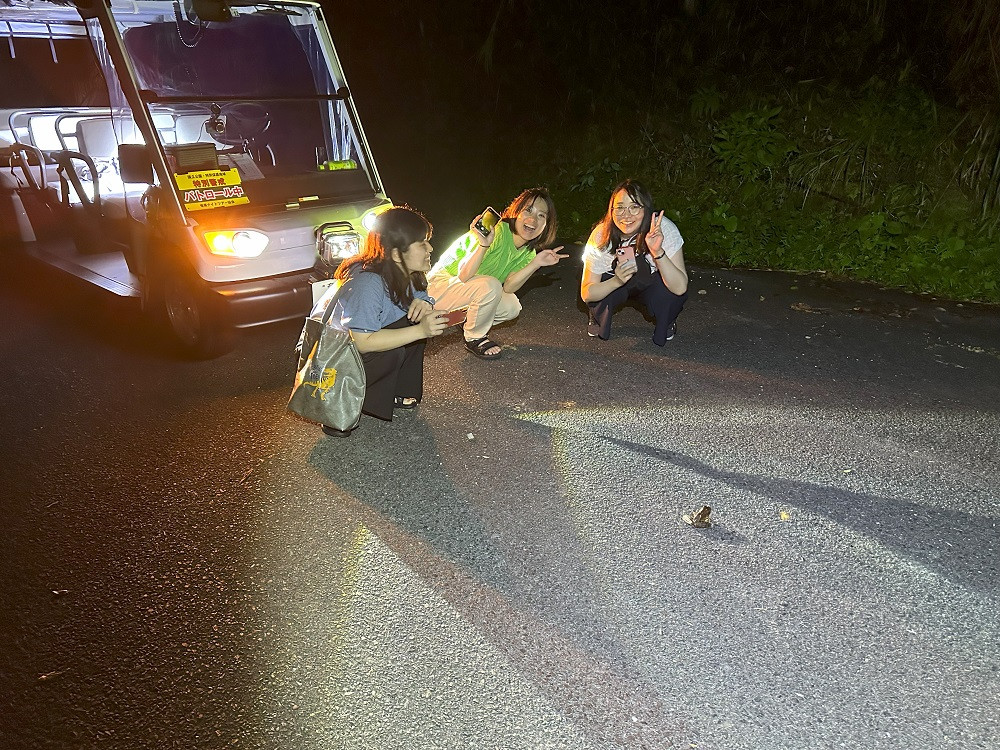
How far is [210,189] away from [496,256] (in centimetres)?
193

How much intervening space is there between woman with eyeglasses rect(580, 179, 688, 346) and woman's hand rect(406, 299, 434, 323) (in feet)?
5.94

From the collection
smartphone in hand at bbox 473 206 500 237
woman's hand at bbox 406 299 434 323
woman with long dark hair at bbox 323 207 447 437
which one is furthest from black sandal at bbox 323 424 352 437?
smartphone in hand at bbox 473 206 500 237

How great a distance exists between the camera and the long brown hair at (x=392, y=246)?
3.83 meters

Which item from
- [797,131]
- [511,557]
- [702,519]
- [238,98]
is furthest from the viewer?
[797,131]

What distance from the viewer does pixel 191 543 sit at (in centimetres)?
326

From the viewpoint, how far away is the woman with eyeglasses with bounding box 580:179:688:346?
16.7ft

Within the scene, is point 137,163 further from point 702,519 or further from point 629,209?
point 702,519

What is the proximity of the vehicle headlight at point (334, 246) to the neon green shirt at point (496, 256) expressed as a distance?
2.06 feet

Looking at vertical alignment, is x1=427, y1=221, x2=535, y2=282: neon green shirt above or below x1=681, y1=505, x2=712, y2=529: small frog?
above

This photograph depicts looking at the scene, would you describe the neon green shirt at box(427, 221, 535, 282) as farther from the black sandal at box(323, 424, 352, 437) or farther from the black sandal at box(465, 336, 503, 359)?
the black sandal at box(323, 424, 352, 437)

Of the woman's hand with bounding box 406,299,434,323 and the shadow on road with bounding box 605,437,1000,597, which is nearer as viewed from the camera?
the shadow on road with bounding box 605,437,1000,597

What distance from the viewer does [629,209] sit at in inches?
199

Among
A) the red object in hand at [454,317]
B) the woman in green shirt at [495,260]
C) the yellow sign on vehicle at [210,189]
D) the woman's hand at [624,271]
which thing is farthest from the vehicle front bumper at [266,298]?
the woman's hand at [624,271]

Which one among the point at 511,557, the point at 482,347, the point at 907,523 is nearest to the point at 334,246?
the point at 482,347
